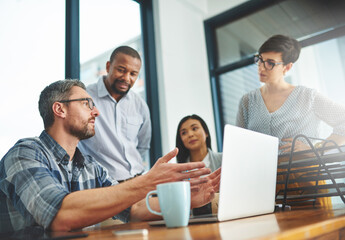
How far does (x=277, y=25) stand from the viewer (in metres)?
3.41

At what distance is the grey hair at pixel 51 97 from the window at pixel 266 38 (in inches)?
81.7

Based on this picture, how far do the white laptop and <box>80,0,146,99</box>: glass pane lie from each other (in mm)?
1874

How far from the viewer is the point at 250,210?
88 cm

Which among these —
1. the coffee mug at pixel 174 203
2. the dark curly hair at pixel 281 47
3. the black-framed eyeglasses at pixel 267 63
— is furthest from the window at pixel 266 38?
the coffee mug at pixel 174 203

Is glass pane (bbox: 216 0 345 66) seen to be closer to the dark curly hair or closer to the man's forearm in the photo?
the dark curly hair

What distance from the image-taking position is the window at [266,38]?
3047 millimetres

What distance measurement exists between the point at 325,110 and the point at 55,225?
6.23 feet

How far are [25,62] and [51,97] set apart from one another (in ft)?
2.59

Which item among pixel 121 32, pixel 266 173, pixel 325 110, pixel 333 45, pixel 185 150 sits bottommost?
pixel 266 173

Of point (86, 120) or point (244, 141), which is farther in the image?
point (86, 120)

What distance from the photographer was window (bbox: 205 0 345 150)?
305 centimetres

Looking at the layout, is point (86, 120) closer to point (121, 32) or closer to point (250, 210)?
point (250, 210)

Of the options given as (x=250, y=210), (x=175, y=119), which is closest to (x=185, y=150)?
(x=175, y=119)

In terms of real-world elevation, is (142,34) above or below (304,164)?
above
